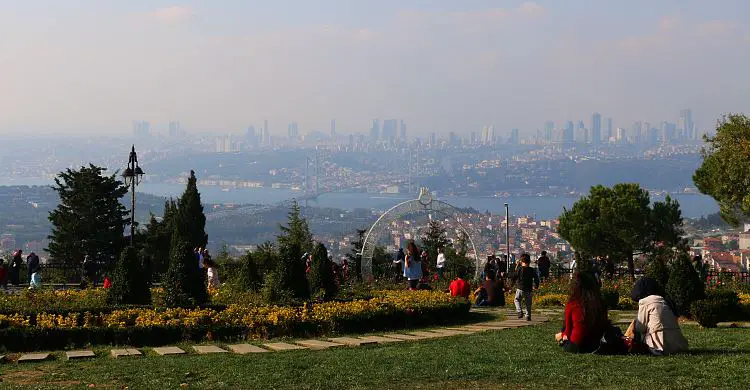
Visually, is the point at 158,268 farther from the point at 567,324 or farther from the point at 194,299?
the point at 567,324

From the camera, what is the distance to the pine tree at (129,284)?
16156 millimetres

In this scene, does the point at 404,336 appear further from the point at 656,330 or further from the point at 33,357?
the point at 33,357

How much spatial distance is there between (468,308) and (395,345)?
14.6 feet

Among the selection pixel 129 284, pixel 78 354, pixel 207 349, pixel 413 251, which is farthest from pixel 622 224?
pixel 78 354

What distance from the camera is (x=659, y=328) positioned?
962cm

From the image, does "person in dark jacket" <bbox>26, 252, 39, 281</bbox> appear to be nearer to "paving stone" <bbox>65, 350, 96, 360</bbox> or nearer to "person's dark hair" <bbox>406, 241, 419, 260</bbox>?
"person's dark hair" <bbox>406, 241, 419, 260</bbox>

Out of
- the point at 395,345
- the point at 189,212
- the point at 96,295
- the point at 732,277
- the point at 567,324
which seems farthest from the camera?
the point at 189,212

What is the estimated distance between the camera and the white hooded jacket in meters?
9.62

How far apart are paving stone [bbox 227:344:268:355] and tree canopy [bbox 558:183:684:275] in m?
29.1

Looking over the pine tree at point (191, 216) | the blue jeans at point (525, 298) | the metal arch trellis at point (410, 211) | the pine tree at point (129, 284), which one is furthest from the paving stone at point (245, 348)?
the pine tree at point (191, 216)

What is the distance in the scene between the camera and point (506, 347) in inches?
420

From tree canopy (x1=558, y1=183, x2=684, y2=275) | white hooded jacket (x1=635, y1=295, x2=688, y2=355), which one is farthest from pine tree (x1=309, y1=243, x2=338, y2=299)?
tree canopy (x1=558, y1=183, x2=684, y2=275)

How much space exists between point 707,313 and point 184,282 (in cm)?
843

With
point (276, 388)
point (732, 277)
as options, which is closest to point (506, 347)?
point (276, 388)
